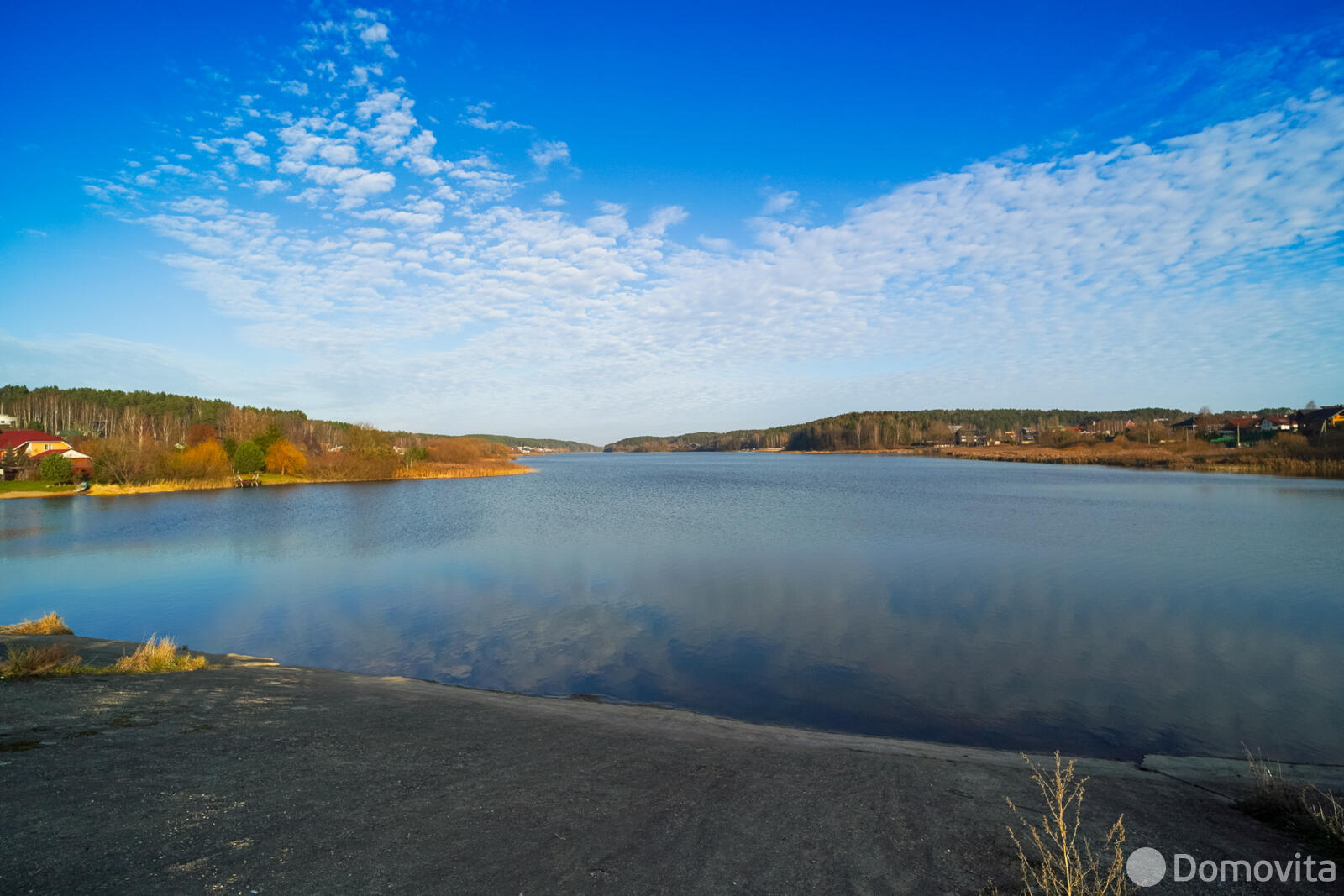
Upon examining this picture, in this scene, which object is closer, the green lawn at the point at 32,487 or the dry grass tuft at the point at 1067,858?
the dry grass tuft at the point at 1067,858

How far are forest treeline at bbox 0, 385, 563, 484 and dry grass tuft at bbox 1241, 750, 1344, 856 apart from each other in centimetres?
6694

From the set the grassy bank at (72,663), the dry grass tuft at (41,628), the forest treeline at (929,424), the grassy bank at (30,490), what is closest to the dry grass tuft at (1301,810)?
the grassy bank at (72,663)

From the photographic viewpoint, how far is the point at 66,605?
15086 mm

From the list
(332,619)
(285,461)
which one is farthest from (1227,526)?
(285,461)

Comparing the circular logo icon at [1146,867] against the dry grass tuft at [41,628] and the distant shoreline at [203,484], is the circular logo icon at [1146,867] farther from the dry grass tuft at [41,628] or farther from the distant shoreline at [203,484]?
the distant shoreline at [203,484]

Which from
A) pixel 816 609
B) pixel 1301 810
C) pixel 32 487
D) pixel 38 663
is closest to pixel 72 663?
pixel 38 663

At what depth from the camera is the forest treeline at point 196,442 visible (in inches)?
2100

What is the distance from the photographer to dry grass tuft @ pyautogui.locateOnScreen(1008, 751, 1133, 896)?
360 cm

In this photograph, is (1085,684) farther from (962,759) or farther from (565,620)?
(565,620)

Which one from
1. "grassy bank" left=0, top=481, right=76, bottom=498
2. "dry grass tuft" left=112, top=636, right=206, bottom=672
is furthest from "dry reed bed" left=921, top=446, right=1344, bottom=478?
"grassy bank" left=0, top=481, right=76, bottom=498

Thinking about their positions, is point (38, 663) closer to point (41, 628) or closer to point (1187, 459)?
point (41, 628)

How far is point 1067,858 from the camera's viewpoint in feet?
11.6

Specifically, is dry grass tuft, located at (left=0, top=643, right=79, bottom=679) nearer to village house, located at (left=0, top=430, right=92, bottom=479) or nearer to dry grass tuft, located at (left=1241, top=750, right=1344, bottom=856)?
dry grass tuft, located at (left=1241, top=750, right=1344, bottom=856)

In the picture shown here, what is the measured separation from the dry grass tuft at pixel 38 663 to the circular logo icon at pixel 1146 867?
11.6 metres
